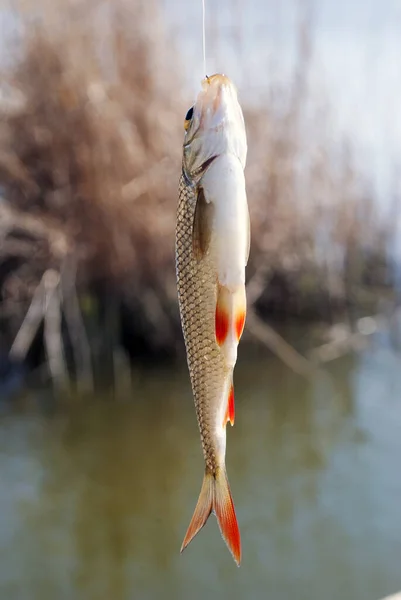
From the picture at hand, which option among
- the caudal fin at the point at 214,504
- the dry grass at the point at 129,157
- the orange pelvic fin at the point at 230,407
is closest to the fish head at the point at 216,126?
the orange pelvic fin at the point at 230,407

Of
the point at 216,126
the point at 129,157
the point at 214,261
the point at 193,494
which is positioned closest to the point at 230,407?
the point at 214,261

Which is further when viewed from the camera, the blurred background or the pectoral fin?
the blurred background

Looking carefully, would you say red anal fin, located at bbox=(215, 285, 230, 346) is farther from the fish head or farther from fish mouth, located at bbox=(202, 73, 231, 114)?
fish mouth, located at bbox=(202, 73, 231, 114)

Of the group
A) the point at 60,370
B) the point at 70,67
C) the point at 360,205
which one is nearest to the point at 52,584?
the point at 60,370

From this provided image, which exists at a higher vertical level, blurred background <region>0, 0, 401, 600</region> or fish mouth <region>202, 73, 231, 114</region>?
fish mouth <region>202, 73, 231, 114</region>

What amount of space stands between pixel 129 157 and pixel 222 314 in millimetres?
5046

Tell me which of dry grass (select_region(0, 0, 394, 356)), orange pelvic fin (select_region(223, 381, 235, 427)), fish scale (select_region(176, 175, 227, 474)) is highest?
fish scale (select_region(176, 175, 227, 474))

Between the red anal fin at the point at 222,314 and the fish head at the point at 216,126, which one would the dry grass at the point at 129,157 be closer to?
the fish head at the point at 216,126

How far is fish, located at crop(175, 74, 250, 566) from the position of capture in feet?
3.66

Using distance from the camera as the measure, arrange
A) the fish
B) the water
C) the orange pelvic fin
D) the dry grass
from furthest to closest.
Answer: the dry grass → the water → the orange pelvic fin → the fish

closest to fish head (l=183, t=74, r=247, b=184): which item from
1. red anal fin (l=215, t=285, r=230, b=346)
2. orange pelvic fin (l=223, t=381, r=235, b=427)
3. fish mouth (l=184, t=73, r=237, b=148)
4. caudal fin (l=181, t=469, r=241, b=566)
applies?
fish mouth (l=184, t=73, r=237, b=148)

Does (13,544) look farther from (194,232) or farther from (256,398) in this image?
(194,232)

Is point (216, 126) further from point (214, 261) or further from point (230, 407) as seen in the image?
point (230, 407)

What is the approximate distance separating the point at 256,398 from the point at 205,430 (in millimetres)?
5652
